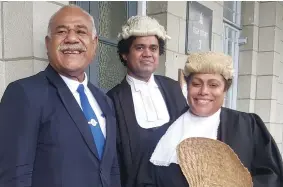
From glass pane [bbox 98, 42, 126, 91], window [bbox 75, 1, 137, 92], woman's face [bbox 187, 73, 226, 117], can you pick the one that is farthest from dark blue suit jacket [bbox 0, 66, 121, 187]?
glass pane [bbox 98, 42, 126, 91]

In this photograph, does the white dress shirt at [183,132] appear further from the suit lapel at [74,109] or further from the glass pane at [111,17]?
the glass pane at [111,17]

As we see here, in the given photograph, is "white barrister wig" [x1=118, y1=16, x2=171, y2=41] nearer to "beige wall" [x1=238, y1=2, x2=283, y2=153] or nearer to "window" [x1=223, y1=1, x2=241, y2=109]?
"window" [x1=223, y1=1, x2=241, y2=109]

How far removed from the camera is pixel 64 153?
4.92 feet

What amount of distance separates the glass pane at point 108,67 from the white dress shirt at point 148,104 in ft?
2.66

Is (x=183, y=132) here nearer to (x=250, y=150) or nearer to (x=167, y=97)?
(x=250, y=150)

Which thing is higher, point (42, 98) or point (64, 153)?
point (42, 98)

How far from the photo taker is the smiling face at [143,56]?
237 cm

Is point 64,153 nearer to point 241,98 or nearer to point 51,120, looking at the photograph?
point 51,120

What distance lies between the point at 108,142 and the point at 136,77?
815 millimetres

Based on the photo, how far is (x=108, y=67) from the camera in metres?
3.29

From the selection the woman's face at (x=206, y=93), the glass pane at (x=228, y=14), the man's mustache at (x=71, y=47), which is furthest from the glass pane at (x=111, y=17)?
the glass pane at (x=228, y=14)

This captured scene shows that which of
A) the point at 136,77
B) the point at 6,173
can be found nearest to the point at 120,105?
the point at 136,77

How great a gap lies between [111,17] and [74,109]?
1.93 m

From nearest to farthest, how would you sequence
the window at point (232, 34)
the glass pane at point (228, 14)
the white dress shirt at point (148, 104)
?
1. the white dress shirt at point (148, 104)
2. the glass pane at point (228, 14)
3. the window at point (232, 34)
